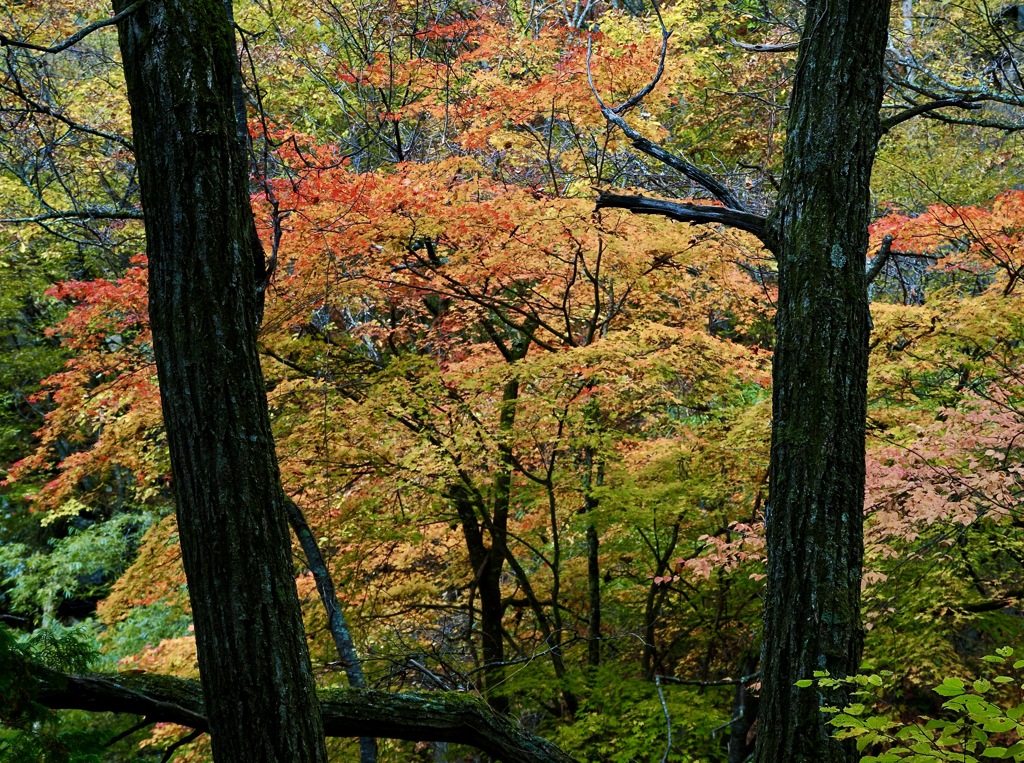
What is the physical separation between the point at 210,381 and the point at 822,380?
1990mm

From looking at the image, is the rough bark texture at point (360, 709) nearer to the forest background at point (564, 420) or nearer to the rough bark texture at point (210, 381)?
the rough bark texture at point (210, 381)

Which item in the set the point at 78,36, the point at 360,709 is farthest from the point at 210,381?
the point at 360,709

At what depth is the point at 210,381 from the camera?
214 cm

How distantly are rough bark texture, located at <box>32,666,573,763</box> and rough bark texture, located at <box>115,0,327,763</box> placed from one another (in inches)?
5.9

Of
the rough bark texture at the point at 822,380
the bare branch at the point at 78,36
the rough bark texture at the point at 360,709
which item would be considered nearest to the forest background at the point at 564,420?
the rough bark texture at the point at 822,380

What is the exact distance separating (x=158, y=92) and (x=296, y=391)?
12.6 feet

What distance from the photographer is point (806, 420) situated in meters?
2.74

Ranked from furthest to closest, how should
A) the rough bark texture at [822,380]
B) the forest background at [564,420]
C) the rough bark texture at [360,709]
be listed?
the forest background at [564,420] → the rough bark texture at [822,380] → the rough bark texture at [360,709]

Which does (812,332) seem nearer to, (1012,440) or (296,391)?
(1012,440)

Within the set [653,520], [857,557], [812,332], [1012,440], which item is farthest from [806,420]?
[653,520]

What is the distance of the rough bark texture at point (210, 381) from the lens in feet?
7.00

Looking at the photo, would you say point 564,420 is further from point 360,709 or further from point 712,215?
point 360,709

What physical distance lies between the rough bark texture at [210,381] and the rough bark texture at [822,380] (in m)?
1.63

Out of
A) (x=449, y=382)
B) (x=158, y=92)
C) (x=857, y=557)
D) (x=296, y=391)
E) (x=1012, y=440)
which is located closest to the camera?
(x=158, y=92)
